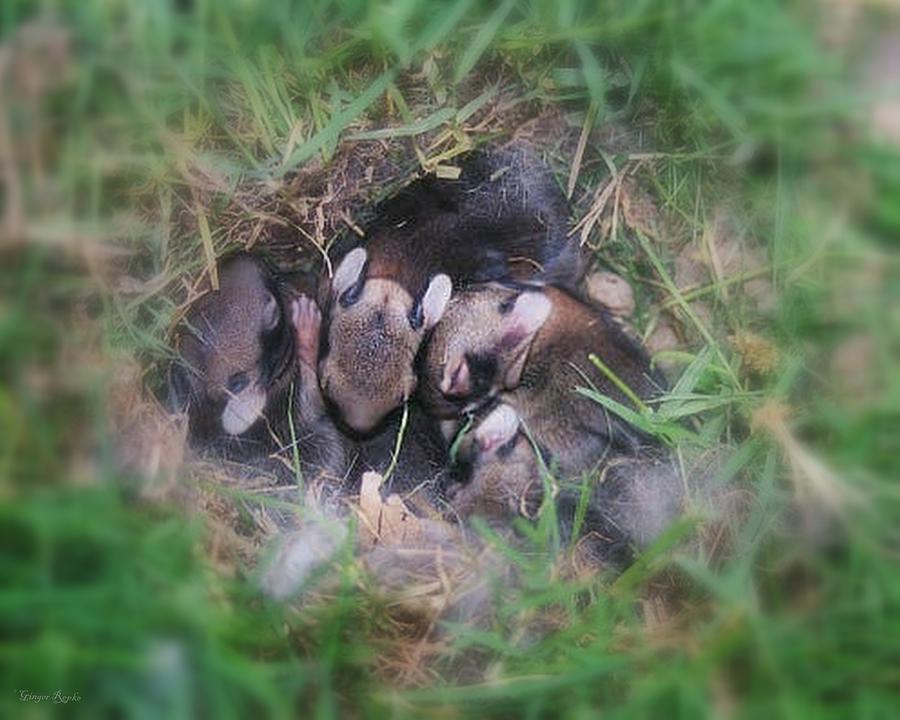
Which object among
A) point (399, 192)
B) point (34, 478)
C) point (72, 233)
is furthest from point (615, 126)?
point (34, 478)

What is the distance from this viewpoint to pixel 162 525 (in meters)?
2.18

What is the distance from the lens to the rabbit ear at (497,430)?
2924mm

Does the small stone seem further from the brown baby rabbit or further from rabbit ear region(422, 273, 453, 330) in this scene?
rabbit ear region(422, 273, 453, 330)

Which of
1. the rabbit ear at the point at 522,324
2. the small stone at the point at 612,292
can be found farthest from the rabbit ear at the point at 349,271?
the small stone at the point at 612,292

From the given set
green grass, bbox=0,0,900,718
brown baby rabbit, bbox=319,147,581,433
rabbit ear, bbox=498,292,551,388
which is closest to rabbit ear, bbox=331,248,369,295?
brown baby rabbit, bbox=319,147,581,433

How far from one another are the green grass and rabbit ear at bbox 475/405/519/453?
0.29 metres

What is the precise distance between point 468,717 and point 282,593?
0.48m

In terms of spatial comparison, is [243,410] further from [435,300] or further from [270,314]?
[435,300]

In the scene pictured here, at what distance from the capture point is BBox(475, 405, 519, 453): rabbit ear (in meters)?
2.92

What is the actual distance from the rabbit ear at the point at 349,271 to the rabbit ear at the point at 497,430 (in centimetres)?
49

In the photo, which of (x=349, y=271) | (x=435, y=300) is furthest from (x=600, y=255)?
(x=349, y=271)

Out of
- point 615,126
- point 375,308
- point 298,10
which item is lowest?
point 375,308

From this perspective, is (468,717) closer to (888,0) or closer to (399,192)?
(399,192)

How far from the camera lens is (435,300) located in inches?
115
